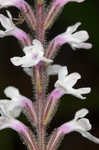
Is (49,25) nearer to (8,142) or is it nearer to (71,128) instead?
(71,128)

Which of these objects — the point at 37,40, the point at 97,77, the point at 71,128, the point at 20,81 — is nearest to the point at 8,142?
the point at 20,81

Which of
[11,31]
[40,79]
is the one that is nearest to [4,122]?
[40,79]

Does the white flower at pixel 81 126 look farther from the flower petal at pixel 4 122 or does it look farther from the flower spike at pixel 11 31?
the flower spike at pixel 11 31

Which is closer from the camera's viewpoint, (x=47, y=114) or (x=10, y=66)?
(x=47, y=114)

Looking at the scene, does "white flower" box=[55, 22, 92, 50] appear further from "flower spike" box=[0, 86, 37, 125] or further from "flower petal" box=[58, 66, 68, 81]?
"flower spike" box=[0, 86, 37, 125]

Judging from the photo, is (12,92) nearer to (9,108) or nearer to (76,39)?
(9,108)

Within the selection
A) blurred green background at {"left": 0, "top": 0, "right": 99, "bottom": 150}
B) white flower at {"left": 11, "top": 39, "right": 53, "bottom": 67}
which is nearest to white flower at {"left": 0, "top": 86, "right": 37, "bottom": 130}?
white flower at {"left": 11, "top": 39, "right": 53, "bottom": 67}
